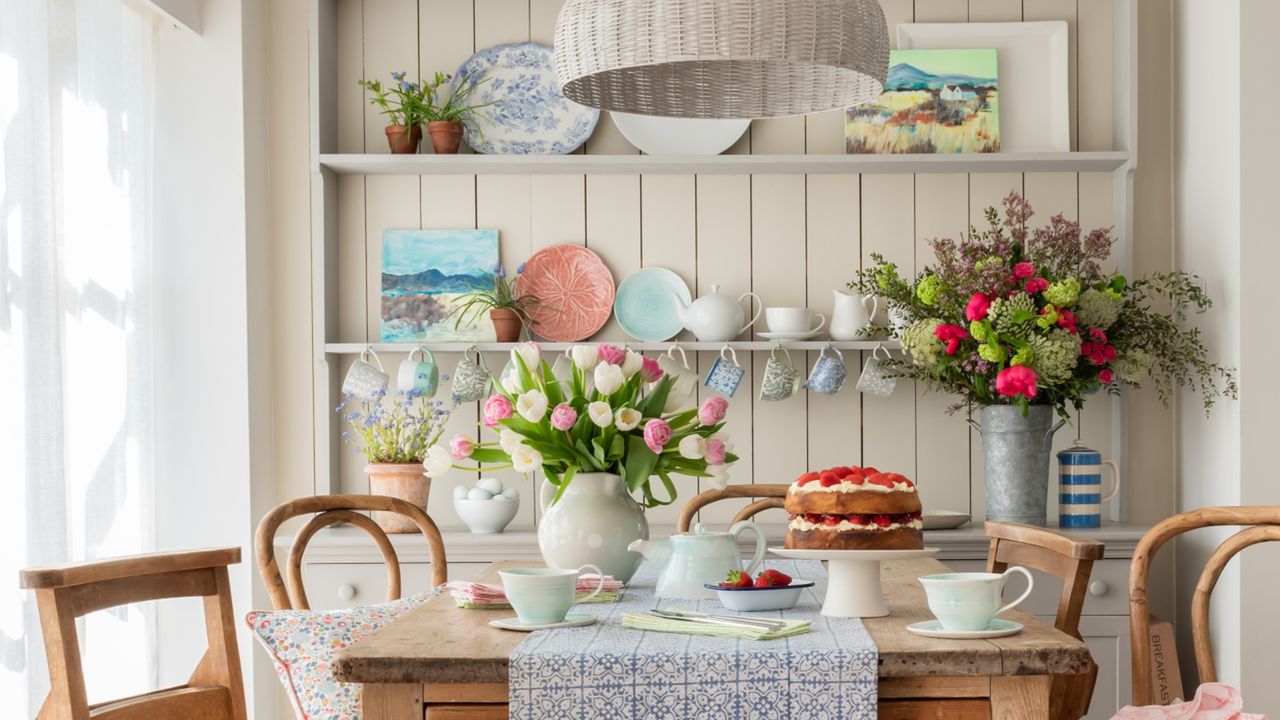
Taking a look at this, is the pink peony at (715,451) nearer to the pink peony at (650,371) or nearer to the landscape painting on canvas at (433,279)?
the pink peony at (650,371)

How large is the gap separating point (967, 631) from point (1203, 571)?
0.55 meters

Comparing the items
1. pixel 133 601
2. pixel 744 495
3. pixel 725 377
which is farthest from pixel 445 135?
pixel 133 601

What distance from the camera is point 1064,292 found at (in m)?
2.80

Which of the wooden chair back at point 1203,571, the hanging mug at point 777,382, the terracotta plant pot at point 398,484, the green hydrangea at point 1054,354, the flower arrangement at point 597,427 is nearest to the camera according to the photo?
the wooden chair back at point 1203,571

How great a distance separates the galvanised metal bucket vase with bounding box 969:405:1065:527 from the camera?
9.80 ft

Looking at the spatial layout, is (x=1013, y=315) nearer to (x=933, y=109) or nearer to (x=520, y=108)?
(x=933, y=109)

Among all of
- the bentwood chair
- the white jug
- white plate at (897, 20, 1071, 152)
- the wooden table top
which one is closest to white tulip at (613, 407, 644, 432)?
the wooden table top

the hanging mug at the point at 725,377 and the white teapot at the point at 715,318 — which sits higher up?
the white teapot at the point at 715,318

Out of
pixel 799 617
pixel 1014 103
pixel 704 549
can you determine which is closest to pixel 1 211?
pixel 704 549

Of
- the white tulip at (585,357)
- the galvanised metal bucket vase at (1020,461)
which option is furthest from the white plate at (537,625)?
the galvanised metal bucket vase at (1020,461)

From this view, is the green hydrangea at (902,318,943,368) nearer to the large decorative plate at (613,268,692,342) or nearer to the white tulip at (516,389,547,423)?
the large decorative plate at (613,268,692,342)

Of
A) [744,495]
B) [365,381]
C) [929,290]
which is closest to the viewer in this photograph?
[744,495]

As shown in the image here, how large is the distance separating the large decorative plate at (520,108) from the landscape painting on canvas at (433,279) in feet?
0.86

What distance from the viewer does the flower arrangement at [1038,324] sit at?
111 inches
